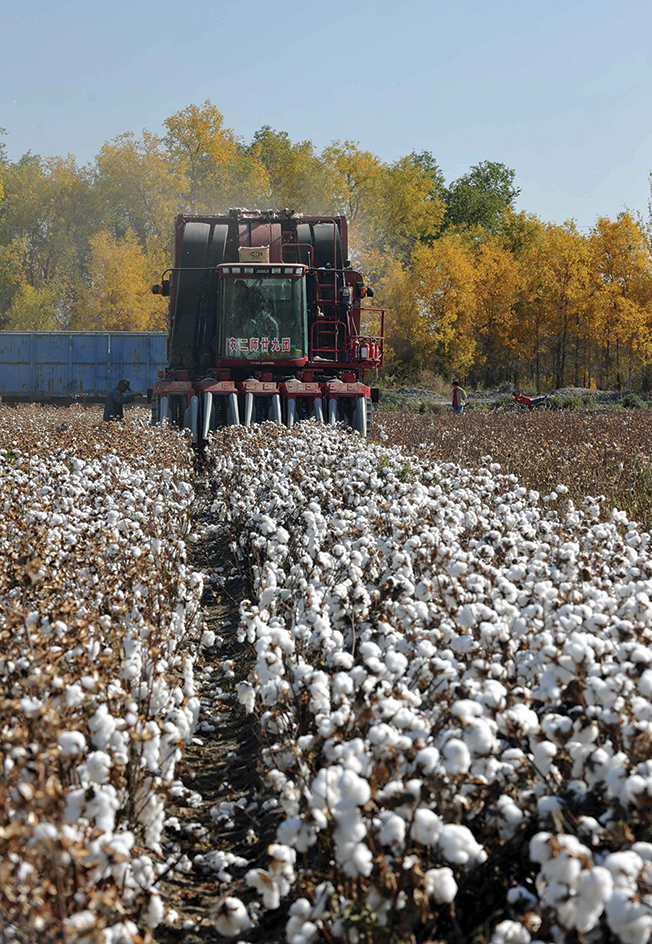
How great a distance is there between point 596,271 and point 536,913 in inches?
1941

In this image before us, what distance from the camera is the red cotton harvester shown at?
1534 cm

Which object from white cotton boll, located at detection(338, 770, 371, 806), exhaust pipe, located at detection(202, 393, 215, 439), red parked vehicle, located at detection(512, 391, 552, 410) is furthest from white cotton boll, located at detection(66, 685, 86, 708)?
red parked vehicle, located at detection(512, 391, 552, 410)

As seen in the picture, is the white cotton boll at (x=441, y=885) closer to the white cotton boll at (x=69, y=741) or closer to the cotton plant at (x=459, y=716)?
the cotton plant at (x=459, y=716)

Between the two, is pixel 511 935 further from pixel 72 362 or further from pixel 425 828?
pixel 72 362

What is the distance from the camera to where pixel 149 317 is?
53031 millimetres

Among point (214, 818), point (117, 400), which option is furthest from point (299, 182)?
point (214, 818)

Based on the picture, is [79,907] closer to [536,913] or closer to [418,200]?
[536,913]

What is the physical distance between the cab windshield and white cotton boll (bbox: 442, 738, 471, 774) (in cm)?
1333

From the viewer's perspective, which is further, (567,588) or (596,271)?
(596,271)

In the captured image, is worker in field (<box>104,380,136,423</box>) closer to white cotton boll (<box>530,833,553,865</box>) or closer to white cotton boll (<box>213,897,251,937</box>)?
white cotton boll (<box>213,897,251,937</box>)

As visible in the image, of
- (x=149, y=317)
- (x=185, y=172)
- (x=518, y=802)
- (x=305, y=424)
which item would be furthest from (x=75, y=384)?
(x=518, y=802)

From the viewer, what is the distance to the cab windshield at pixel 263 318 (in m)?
15.7

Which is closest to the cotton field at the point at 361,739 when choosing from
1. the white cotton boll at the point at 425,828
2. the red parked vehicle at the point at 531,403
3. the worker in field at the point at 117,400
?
the white cotton boll at the point at 425,828

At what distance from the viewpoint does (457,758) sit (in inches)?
107
